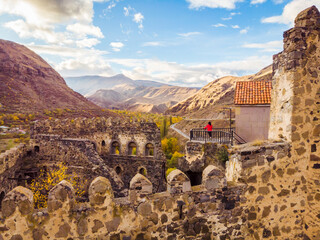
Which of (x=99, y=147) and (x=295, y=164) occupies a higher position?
(x=295, y=164)

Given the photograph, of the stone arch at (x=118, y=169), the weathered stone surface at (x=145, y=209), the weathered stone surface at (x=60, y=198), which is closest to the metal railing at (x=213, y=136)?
the stone arch at (x=118, y=169)

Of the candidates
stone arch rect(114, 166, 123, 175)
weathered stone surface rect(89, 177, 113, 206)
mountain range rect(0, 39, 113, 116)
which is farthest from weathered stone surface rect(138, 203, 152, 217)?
mountain range rect(0, 39, 113, 116)

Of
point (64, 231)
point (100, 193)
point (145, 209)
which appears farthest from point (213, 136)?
point (64, 231)

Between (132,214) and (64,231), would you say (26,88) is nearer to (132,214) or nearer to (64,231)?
(64,231)

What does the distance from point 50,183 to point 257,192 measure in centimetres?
1202

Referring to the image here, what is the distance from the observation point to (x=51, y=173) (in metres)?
13.8

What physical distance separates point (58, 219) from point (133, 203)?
1.32m

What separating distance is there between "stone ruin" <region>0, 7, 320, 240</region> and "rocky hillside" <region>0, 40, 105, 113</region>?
2403 inches

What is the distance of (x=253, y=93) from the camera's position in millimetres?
15672

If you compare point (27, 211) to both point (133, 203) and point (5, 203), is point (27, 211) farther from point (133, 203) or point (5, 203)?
point (133, 203)

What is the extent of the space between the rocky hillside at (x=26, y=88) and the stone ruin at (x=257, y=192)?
200ft

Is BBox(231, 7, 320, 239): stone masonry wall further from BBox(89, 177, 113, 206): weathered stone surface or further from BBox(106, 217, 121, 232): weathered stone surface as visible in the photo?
BBox(89, 177, 113, 206): weathered stone surface

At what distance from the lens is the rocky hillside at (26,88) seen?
60.2 metres

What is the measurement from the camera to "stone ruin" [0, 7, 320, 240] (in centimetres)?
414
